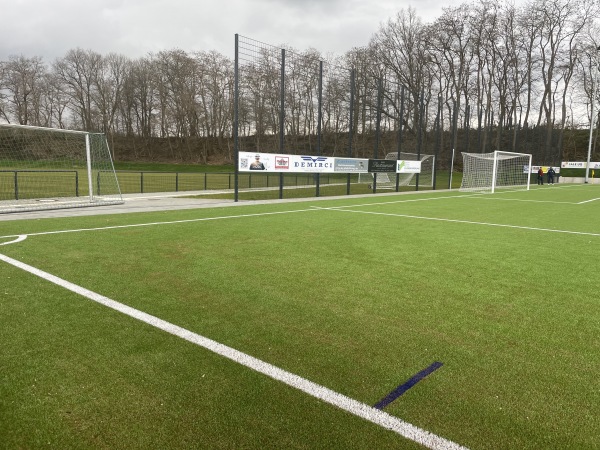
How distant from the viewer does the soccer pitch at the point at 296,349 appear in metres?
2.13

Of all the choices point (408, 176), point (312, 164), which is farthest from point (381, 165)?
point (408, 176)

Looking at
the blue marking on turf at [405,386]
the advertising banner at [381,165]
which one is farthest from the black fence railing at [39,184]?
the blue marking on turf at [405,386]

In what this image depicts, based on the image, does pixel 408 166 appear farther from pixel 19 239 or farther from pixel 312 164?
pixel 19 239

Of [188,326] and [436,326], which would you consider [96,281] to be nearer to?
[188,326]

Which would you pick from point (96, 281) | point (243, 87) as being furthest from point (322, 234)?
point (243, 87)

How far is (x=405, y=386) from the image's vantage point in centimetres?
254

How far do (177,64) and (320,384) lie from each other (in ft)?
208

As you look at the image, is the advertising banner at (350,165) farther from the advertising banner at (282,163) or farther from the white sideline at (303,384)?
the white sideline at (303,384)

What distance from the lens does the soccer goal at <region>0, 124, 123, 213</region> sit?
1500 centimetres

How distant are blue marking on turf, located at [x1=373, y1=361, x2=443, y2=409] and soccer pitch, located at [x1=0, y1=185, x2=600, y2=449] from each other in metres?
0.02

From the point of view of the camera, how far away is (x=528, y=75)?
1778 inches

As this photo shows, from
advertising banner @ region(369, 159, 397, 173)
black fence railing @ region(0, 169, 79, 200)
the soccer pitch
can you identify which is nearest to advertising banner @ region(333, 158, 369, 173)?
advertising banner @ region(369, 159, 397, 173)

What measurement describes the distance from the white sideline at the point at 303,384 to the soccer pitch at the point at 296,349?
11 mm

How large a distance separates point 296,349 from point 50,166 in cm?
1920
